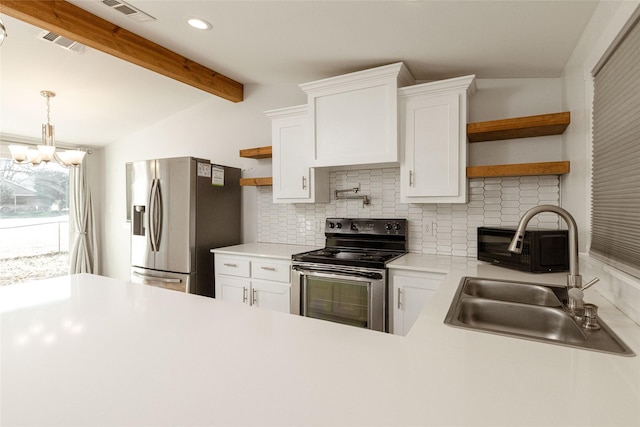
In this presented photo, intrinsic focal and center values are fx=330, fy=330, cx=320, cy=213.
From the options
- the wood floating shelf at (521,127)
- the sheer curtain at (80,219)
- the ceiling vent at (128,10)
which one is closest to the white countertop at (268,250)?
the wood floating shelf at (521,127)

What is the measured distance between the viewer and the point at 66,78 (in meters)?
2.97

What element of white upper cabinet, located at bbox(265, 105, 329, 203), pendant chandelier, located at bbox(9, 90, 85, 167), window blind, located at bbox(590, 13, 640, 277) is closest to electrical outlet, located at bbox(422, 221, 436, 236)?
white upper cabinet, located at bbox(265, 105, 329, 203)

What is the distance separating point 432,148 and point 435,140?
2.4 inches

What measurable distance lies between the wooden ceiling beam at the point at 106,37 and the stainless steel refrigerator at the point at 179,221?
77cm

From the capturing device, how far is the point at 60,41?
2.41 m

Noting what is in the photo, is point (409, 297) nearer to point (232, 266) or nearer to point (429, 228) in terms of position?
point (429, 228)

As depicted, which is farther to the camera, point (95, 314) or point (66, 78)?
point (66, 78)

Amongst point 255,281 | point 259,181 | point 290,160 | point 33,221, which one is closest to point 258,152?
point 259,181

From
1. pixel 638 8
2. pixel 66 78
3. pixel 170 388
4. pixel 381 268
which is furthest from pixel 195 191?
pixel 638 8

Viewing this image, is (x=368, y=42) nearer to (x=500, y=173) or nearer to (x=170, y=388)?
(x=500, y=173)

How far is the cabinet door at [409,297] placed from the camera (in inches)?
84.8

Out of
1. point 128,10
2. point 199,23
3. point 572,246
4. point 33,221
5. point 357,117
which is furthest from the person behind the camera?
point 33,221

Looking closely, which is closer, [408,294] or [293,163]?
[408,294]

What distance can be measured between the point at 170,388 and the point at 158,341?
28 cm
